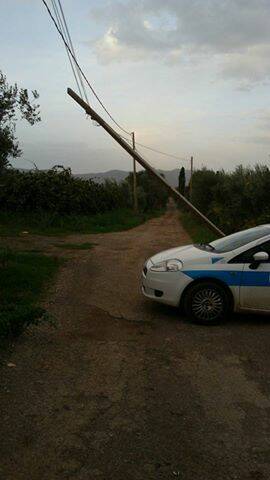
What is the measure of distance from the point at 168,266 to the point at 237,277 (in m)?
1.05

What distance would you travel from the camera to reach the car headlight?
7.69 meters

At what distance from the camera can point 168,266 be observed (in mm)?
7766

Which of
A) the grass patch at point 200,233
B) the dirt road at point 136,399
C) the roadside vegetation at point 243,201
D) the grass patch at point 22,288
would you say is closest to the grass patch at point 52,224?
the grass patch at point 200,233

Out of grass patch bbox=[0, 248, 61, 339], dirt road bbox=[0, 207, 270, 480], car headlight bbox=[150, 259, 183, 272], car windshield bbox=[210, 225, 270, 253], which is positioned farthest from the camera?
car windshield bbox=[210, 225, 270, 253]

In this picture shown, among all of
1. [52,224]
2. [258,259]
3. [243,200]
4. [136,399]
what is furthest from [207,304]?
[52,224]

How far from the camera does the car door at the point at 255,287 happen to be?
7.40 meters

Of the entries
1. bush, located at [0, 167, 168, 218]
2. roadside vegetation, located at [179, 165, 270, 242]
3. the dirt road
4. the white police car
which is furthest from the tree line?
the dirt road

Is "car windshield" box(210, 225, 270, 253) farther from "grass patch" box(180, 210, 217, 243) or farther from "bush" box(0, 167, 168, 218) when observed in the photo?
"bush" box(0, 167, 168, 218)

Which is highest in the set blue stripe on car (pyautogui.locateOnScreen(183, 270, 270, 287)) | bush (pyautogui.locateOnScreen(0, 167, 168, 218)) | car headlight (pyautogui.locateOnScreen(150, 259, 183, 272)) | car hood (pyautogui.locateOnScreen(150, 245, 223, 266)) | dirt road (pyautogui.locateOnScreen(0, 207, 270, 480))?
bush (pyautogui.locateOnScreen(0, 167, 168, 218))

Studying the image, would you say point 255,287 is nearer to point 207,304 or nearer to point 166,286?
point 207,304

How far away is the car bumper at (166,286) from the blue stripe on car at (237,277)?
0.20m

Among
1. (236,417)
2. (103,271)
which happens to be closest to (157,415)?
(236,417)

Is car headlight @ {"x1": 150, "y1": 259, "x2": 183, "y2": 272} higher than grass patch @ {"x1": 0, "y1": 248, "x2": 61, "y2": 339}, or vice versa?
car headlight @ {"x1": 150, "y1": 259, "x2": 183, "y2": 272}

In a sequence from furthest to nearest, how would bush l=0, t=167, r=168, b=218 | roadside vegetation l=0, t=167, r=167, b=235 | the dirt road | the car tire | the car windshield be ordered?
bush l=0, t=167, r=168, b=218 → roadside vegetation l=0, t=167, r=167, b=235 → the car windshield → the car tire → the dirt road
